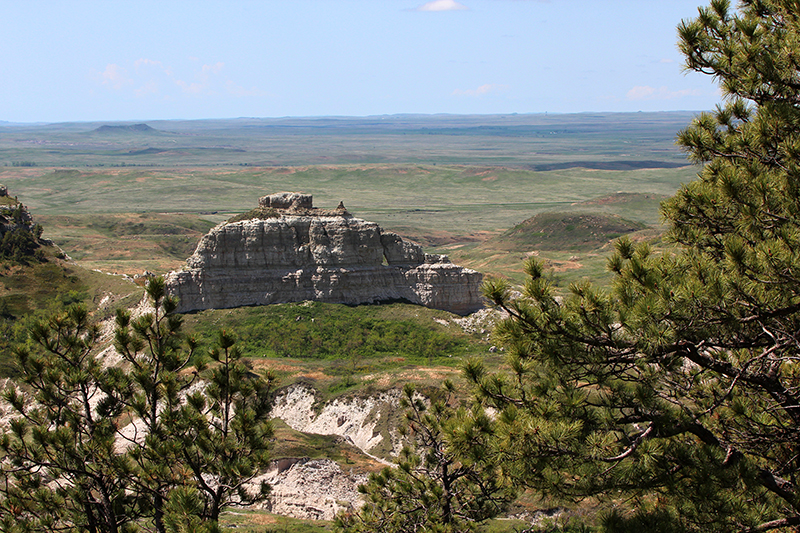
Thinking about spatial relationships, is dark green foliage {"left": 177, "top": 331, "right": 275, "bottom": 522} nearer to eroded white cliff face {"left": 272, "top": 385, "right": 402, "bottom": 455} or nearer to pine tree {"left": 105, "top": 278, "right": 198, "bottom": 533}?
pine tree {"left": 105, "top": 278, "right": 198, "bottom": 533}

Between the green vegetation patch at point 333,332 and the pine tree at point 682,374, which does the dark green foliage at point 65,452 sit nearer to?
the pine tree at point 682,374

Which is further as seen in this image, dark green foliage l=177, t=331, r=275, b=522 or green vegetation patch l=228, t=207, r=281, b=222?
green vegetation patch l=228, t=207, r=281, b=222

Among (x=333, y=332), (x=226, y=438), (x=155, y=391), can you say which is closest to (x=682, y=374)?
(x=226, y=438)

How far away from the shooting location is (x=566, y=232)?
5231 inches

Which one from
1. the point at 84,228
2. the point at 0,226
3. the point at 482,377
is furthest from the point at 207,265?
the point at 84,228

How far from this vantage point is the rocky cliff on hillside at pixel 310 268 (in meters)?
56.2

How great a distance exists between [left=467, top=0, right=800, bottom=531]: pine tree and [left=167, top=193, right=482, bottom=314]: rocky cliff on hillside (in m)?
44.5

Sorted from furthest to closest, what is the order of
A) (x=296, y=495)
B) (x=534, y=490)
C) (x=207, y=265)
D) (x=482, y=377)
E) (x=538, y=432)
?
(x=207, y=265) < (x=296, y=495) < (x=482, y=377) < (x=534, y=490) < (x=538, y=432)

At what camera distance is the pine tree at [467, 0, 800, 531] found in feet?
39.8

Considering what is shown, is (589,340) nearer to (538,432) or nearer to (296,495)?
(538,432)

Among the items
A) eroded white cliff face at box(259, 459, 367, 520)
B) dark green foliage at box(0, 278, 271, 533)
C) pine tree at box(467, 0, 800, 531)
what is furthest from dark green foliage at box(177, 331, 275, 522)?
eroded white cliff face at box(259, 459, 367, 520)

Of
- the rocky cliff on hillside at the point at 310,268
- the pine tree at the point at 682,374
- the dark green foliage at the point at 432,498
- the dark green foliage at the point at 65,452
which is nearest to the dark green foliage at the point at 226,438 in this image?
the dark green foliage at the point at 65,452

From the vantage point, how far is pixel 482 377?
1395 cm

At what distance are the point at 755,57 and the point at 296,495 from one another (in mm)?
26281
